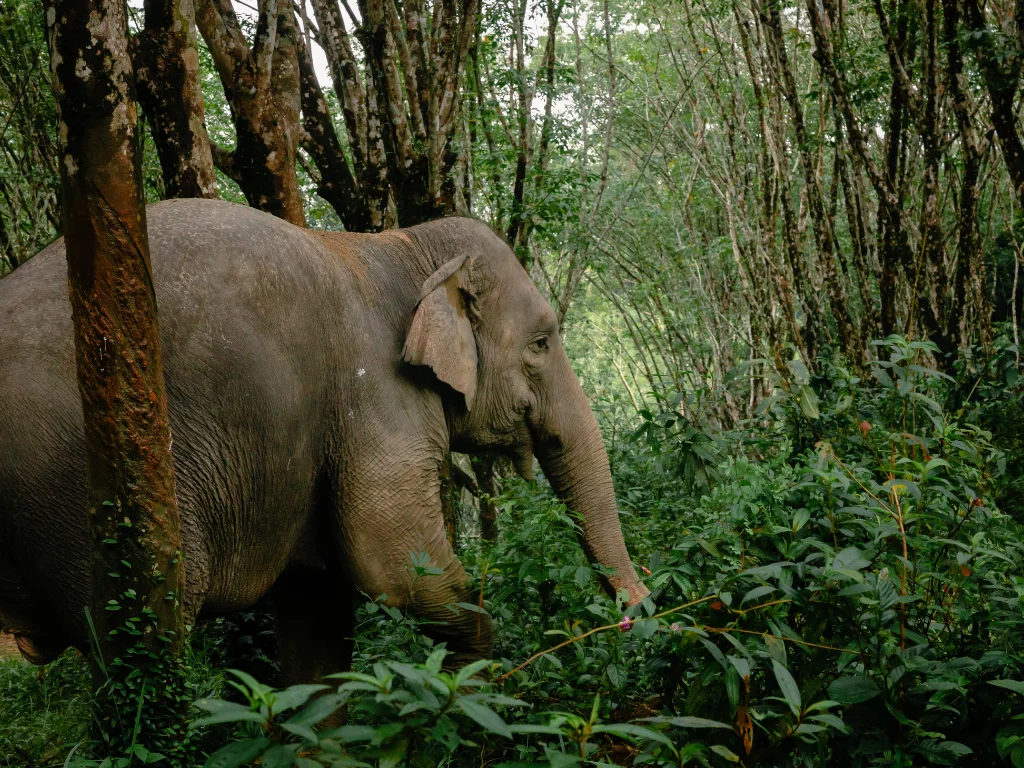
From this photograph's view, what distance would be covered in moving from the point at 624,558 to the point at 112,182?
10.5 ft

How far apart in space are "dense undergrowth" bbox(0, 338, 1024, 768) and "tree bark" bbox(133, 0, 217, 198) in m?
2.34

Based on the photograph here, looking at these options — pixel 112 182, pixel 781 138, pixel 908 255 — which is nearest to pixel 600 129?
pixel 781 138

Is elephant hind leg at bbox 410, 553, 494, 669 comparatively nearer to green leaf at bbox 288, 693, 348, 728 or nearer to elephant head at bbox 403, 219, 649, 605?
elephant head at bbox 403, 219, 649, 605

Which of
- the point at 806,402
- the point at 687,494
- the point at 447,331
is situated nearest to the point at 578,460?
the point at 687,494

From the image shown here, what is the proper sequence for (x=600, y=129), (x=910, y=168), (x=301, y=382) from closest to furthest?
(x=301, y=382), (x=910, y=168), (x=600, y=129)

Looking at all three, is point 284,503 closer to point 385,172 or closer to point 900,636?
point 900,636

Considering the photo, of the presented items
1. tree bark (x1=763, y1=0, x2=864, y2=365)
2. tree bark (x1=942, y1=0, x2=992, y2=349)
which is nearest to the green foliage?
tree bark (x1=942, y1=0, x2=992, y2=349)

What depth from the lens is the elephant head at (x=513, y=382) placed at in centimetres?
457

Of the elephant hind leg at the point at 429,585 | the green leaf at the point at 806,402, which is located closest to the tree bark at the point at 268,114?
the elephant hind leg at the point at 429,585

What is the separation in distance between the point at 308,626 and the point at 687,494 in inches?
74.6

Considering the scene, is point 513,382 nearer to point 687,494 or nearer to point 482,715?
point 687,494

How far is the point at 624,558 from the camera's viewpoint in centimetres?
498

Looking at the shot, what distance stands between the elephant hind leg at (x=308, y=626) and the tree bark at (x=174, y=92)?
6.71ft

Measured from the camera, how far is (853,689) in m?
2.42
